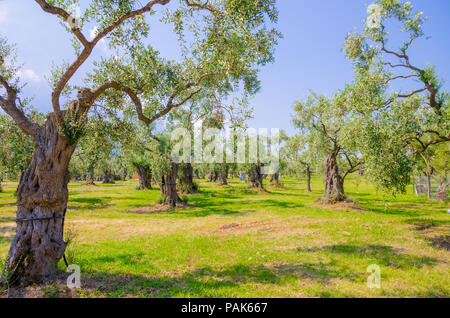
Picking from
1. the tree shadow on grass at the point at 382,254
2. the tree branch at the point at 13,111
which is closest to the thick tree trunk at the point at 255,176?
the tree shadow on grass at the point at 382,254

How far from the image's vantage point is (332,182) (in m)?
26.4

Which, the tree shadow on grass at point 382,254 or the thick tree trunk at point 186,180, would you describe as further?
the thick tree trunk at point 186,180

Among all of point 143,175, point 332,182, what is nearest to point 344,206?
point 332,182

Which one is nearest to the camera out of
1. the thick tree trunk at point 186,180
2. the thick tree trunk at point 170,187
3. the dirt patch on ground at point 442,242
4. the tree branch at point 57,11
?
the tree branch at point 57,11

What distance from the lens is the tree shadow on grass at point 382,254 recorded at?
895 centimetres

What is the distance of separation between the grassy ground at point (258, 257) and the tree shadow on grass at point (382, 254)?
41 millimetres

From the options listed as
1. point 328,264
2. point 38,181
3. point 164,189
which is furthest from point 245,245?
point 164,189

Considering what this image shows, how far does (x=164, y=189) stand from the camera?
26.9 m

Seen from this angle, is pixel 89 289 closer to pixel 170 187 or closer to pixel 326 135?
pixel 170 187

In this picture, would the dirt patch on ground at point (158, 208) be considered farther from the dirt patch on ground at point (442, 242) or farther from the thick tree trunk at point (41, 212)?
the dirt patch on ground at point (442, 242)

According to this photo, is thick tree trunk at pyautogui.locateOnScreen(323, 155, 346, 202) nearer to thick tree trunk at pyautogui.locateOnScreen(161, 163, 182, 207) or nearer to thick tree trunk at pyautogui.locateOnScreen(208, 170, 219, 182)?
thick tree trunk at pyautogui.locateOnScreen(161, 163, 182, 207)

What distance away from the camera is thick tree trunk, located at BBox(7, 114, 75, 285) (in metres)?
6.47
